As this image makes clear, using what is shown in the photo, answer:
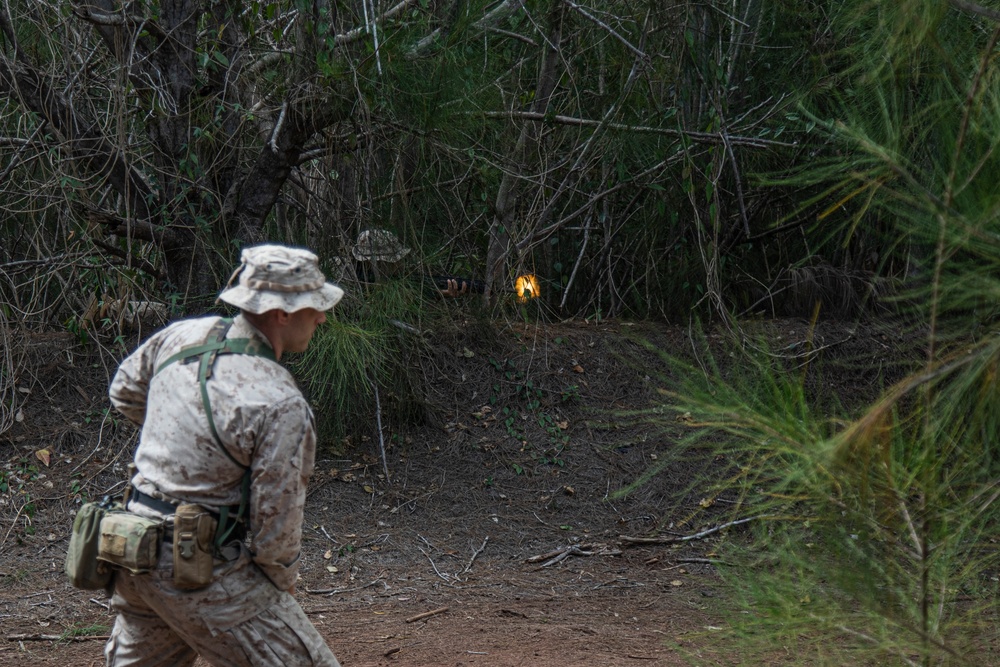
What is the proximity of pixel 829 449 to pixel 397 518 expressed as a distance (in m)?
4.24

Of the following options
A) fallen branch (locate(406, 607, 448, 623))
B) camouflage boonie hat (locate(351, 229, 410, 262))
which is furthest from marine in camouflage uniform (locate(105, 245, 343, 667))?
camouflage boonie hat (locate(351, 229, 410, 262))

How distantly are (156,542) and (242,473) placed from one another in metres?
0.26

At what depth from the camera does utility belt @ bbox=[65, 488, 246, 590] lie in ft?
8.00

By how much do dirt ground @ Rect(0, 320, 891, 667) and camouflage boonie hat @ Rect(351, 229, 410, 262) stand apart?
2.56 feet

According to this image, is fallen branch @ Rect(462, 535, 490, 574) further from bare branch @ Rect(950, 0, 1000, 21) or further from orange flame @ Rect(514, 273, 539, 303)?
bare branch @ Rect(950, 0, 1000, 21)

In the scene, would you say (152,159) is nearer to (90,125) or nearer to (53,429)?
(90,125)

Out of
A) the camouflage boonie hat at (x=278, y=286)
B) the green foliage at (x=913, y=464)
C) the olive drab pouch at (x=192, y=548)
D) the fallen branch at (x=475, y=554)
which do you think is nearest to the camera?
the green foliage at (x=913, y=464)

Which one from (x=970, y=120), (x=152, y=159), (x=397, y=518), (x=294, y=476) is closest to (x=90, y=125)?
(x=152, y=159)

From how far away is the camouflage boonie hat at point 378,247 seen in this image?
5.90 metres

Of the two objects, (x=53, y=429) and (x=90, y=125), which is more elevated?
(x=90, y=125)

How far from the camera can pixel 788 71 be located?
6848 mm

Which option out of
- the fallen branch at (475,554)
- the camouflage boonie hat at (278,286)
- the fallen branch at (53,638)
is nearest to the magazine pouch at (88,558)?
the camouflage boonie hat at (278,286)

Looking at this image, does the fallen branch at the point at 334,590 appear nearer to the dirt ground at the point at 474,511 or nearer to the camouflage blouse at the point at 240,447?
the dirt ground at the point at 474,511

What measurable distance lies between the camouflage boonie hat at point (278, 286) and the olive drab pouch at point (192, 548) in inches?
20.9
